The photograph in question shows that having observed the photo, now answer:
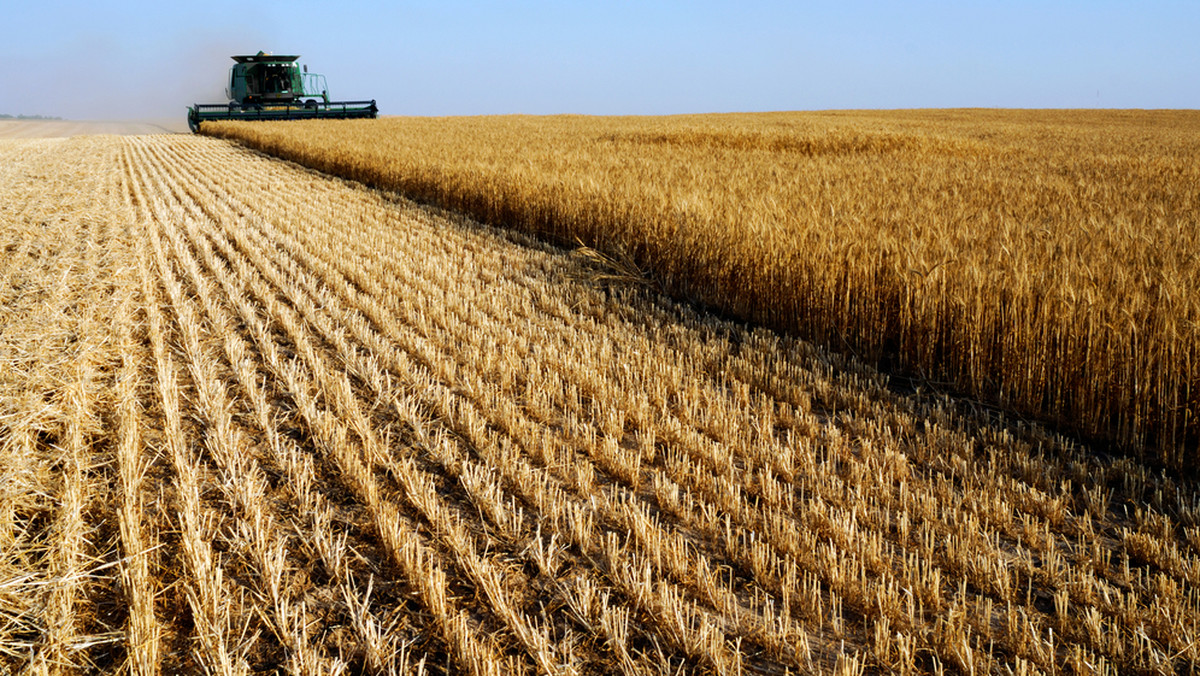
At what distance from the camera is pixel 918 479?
3.14 m

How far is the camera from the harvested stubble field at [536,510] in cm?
218

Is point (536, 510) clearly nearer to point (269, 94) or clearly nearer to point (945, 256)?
point (945, 256)

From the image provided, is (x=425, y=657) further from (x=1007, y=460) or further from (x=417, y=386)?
(x=1007, y=460)

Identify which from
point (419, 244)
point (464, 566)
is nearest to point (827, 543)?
point (464, 566)

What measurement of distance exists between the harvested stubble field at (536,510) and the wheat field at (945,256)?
0.30m

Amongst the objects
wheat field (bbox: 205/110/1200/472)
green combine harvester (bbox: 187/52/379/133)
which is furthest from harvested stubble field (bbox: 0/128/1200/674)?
green combine harvester (bbox: 187/52/379/133)

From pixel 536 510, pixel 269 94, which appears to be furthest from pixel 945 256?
pixel 269 94

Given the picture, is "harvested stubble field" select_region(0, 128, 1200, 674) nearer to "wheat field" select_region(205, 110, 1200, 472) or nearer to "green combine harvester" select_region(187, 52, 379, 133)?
"wheat field" select_region(205, 110, 1200, 472)

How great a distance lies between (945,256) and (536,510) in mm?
2945

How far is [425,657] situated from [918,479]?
6.73 ft

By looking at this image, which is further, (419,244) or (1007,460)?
(419,244)

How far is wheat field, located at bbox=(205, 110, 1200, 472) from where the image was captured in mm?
3439

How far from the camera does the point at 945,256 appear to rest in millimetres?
4496

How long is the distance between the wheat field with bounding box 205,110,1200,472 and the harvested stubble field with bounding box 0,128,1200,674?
0.98 feet
